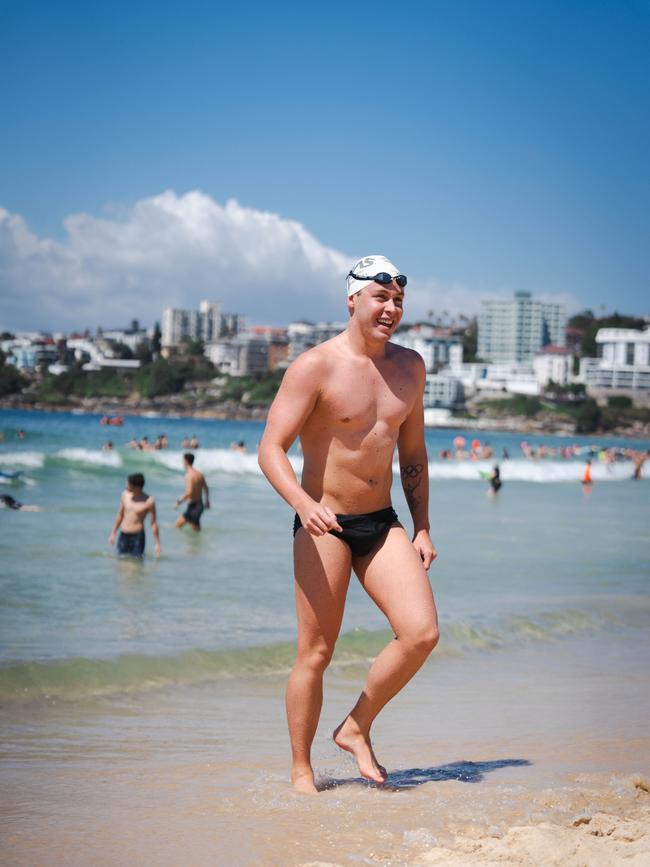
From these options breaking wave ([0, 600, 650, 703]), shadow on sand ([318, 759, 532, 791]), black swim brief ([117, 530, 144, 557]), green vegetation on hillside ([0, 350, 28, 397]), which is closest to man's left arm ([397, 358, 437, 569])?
shadow on sand ([318, 759, 532, 791])

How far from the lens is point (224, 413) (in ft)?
467

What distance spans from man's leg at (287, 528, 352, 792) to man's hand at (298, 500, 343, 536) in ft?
1.07

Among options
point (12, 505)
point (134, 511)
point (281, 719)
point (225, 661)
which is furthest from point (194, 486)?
point (281, 719)

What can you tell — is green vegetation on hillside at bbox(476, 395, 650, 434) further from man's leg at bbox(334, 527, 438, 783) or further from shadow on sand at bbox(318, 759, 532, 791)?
man's leg at bbox(334, 527, 438, 783)

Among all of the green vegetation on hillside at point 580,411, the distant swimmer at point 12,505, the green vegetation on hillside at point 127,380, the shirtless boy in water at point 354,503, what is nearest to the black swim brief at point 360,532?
the shirtless boy in water at point 354,503

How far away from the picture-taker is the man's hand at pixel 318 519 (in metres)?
3.93

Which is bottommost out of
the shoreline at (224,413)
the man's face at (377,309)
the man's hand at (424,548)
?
the shoreline at (224,413)

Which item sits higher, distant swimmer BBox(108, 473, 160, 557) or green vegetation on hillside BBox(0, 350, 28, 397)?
green vegetation on hillside BBox(0, 350, 28, 397)

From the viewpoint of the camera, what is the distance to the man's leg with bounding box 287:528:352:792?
4.27 m

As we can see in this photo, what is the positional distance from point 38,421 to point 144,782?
276 feet

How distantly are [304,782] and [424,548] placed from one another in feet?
3.38

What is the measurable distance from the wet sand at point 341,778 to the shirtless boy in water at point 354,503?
393mm

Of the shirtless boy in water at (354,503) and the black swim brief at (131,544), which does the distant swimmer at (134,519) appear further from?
the shirtless boy in water at (354,503)

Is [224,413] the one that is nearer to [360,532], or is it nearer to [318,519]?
[360,532]
